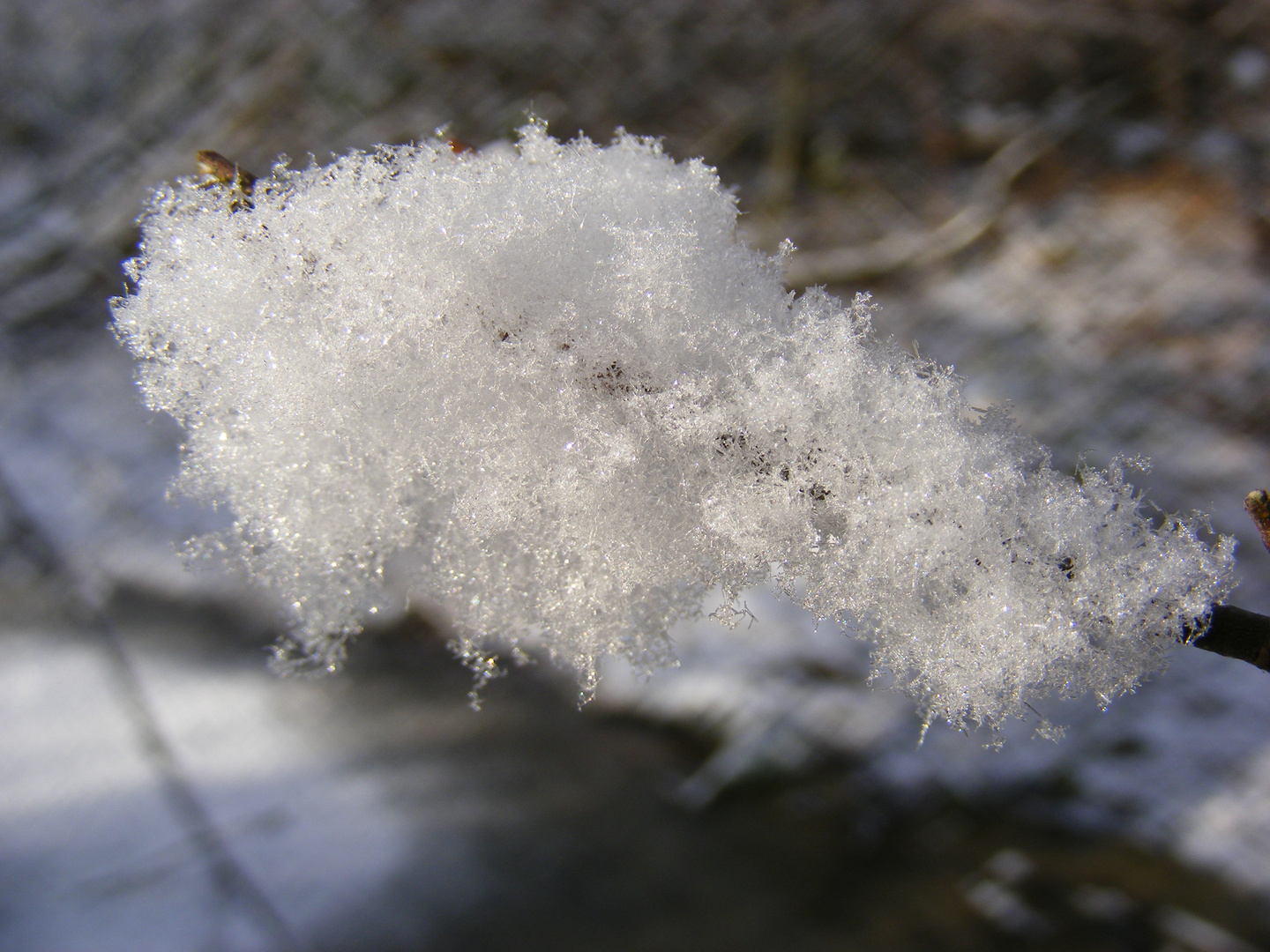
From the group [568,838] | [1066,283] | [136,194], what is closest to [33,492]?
[136,194]

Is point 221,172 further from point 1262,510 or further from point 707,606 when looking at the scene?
point 707,606

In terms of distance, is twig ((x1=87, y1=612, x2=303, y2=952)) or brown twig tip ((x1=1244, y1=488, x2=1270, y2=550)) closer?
brown twig tip ((x1=1244, y1=488, x2=1270, y2=550))

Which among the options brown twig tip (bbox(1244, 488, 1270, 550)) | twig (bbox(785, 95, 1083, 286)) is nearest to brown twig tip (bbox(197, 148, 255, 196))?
brown twig tip (bbox(1244, 488, 1270, 550))

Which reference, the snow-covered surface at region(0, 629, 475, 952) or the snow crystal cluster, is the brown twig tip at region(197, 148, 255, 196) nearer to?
the snow crystal cluster

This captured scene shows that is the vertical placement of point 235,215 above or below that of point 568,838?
above

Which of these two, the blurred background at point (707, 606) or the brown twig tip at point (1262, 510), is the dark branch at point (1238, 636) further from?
the blurred background at point (707, 606)

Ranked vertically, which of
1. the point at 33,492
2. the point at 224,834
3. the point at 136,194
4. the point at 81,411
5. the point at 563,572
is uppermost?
the point at 136,194

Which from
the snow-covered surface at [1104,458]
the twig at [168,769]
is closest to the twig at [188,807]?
the twig at [168,769]

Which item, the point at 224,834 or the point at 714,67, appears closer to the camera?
the point at 224,834

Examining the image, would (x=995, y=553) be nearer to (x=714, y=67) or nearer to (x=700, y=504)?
(x=700, y=504)
